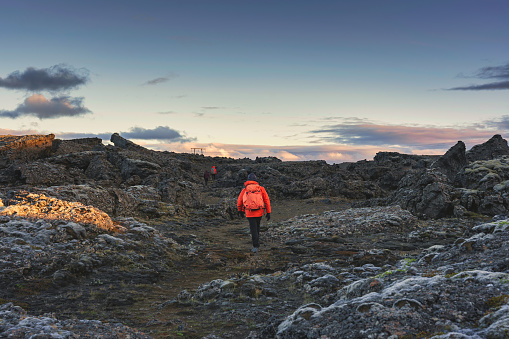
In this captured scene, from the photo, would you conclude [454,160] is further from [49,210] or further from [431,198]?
[49,210]

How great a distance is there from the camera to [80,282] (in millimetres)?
9625

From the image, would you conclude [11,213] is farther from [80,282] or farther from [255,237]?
[255,237]

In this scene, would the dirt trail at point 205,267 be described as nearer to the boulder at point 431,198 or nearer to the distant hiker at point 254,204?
the distant hiker at point 254,204

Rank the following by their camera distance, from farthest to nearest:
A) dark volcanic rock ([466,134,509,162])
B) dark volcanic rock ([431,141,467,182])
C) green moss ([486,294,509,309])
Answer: dark volcanic rock ([466,134,509,162]) < dark volcanic rock ([431,141,467,182]) < green moss ([486,294,509,309])

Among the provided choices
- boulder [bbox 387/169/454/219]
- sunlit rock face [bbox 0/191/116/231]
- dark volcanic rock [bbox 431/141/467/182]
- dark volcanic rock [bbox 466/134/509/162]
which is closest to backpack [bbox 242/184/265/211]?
sunlit rock face [bbox 0/191/116/231]

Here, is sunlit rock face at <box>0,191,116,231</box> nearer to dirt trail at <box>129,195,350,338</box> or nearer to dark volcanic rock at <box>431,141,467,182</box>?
dirt trail at <box>129,195,350,338</box>

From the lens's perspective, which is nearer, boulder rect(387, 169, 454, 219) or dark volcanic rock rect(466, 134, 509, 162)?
boulder rect(387, 169, 454, 219)

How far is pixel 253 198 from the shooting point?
577 inches

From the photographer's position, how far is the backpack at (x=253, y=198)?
14.6 meters

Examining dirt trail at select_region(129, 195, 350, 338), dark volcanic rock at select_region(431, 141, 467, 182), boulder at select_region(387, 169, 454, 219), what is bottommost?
dirt trail at select_region(129, 195, 350, 338)

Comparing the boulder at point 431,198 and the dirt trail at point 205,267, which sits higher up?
the boulder at point 431,198

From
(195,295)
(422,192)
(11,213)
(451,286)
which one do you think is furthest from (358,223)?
(11,213)

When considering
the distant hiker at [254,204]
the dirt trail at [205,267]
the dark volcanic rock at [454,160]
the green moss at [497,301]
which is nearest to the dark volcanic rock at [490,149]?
the dark volcanic rock at [454,160]

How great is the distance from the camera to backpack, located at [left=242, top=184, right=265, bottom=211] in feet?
47.9
